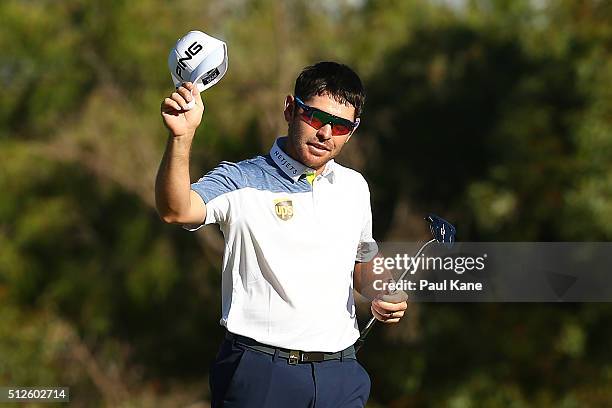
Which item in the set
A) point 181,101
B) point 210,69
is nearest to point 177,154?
point 181,101

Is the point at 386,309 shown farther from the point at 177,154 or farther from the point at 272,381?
the point at 177,154

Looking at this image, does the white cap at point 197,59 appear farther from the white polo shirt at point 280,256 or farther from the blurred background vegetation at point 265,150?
the blurred background vegetation at point 265,150

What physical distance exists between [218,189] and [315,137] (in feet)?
1.22

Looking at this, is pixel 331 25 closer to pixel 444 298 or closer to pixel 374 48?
pixel 374 48

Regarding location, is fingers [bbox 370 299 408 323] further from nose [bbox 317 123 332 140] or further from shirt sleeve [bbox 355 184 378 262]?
nose [bbox 317 123 332 140]

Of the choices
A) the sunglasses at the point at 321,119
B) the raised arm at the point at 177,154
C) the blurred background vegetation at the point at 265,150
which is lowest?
the raised arm at the point at 177,154

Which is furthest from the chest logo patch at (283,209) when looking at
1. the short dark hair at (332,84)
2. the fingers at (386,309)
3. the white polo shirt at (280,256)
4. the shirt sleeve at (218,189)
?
the fingers at (386,309)

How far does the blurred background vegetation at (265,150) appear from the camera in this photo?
37.8ft

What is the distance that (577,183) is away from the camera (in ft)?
35.8

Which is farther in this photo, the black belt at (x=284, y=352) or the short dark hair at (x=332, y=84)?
the short dark hair at (x=332, y=84)

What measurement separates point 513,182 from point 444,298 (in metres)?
1.67

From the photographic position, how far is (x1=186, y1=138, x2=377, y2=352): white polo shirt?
3170mm

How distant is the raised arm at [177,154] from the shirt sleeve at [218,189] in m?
0.15

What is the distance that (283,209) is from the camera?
10.5 feet
